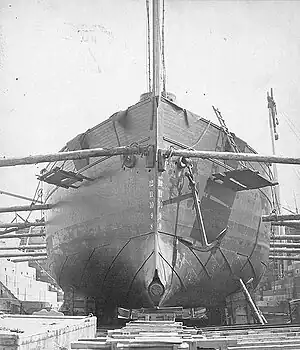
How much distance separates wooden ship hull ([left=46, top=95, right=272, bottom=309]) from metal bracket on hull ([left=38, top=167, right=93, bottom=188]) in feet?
0.24

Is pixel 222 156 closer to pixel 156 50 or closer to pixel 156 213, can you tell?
pixel 156 213

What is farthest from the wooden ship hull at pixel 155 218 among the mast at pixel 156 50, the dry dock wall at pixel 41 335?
the dry dock wall at pixel 41 335

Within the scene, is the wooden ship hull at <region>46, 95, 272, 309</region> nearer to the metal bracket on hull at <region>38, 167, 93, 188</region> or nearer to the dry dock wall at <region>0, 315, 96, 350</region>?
the metal bracket on hull at <region>38, 167, 93, 188</region>

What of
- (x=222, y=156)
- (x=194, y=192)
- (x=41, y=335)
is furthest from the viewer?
(x=194, y=192)

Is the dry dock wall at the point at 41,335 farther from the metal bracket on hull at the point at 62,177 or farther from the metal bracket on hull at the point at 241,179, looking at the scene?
the metal bracket on hull at the point at 241,179

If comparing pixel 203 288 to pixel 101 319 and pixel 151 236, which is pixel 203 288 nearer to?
pixel 151 236

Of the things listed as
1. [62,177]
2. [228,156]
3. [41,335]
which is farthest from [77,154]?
[41,335]

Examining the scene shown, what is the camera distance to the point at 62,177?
8.59 meters

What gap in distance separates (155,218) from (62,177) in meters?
2.12

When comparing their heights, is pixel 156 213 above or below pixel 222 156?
below

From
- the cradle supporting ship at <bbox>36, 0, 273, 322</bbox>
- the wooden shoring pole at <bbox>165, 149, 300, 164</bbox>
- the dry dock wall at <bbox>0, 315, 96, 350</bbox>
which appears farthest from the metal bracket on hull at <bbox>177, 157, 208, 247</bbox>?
the dry dock wall at <bbox>0, 315, 96, 350</bbox>

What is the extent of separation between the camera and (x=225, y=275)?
8656 millimetres

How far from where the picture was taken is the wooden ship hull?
7.59 meters

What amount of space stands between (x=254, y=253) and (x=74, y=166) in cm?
414
